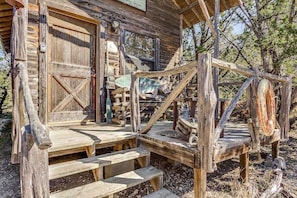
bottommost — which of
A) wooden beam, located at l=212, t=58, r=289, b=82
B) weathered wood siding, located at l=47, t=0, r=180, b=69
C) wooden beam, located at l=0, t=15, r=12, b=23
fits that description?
wooden beam, located at l=212, t=58, r=289, b=82

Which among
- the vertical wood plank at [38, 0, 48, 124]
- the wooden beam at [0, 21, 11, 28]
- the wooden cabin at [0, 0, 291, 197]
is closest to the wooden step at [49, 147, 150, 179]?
the wooden cabin at [0, 0, 291, 197]

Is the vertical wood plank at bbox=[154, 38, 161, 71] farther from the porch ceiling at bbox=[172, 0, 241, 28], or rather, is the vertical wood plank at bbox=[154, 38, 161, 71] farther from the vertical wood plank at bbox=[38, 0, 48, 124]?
the vertical wood plank at bbox=[38, 0, 48, 124]

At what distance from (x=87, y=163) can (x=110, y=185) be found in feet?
1.18

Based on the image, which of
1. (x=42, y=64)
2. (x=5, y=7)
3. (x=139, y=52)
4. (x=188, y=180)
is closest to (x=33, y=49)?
(x=42, y=64)

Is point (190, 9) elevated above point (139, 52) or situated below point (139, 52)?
above

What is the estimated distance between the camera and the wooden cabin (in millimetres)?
2098

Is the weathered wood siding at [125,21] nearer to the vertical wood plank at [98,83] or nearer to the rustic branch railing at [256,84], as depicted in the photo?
the vertical wood plank at [98,83]

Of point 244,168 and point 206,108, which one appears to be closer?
point 206,108

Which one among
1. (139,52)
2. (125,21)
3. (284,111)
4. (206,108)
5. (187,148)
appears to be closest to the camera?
(206,108)

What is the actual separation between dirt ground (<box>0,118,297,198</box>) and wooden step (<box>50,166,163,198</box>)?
542 millimetres

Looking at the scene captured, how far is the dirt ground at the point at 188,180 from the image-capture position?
2.82 metres

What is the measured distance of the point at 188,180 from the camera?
3322 mm

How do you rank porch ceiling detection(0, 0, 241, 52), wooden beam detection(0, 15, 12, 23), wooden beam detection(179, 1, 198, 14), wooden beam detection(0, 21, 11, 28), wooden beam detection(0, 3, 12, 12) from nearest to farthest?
wooden beam detection(0, 3, 12, 12)
wooden beam detection(0, 15, 12, 23)
wooden beam detection(0, 21, 11, 28)
porch ceiling detection(0, 0, 241, 52)
wooden beam detection(179, 1, 198, 14)

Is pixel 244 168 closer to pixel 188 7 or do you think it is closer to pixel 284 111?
pixel 284 111
